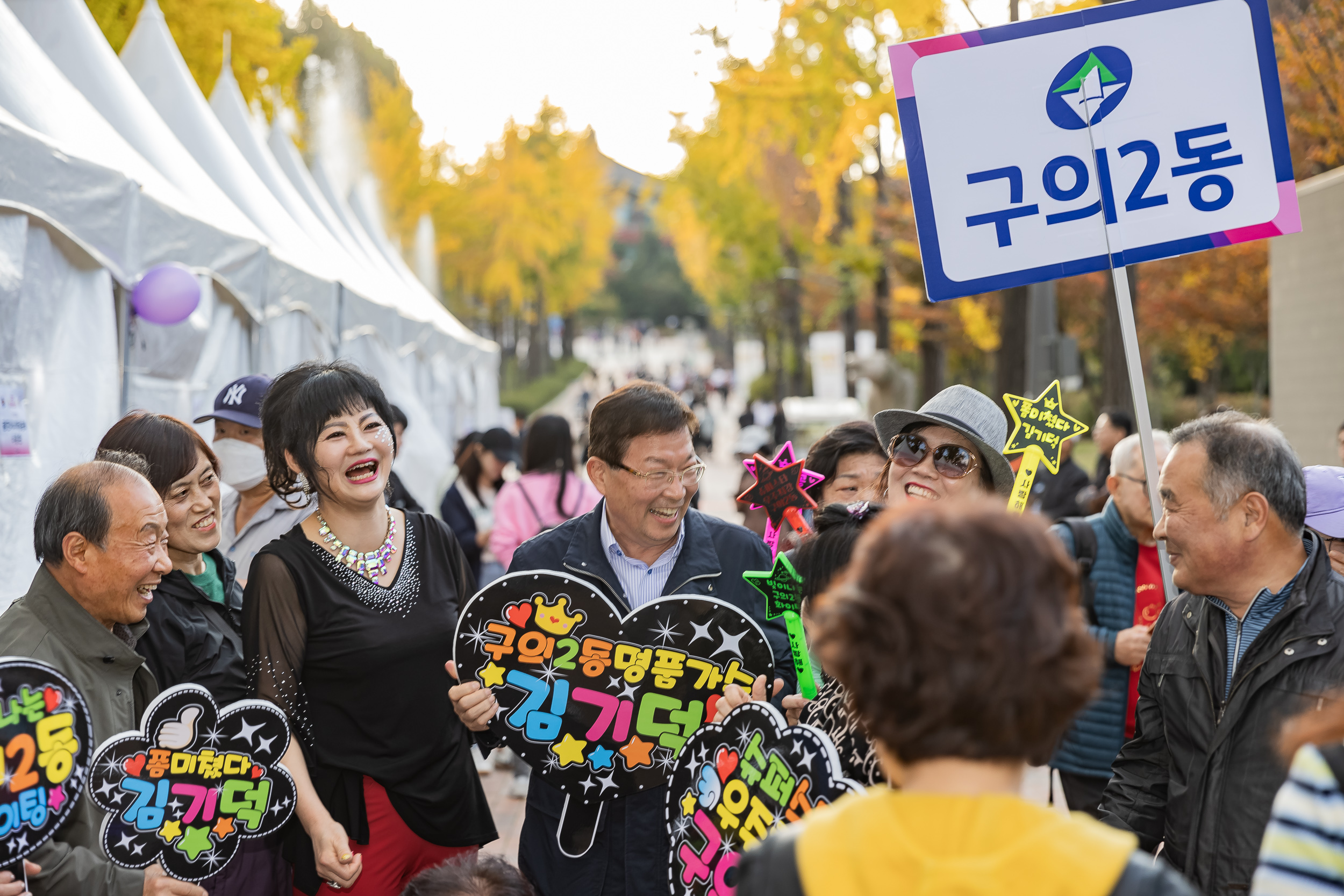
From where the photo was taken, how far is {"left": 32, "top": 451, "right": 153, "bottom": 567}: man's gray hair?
8.65 ft

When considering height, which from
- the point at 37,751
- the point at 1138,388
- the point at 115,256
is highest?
the point at 115,256

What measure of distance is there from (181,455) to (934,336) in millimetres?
23482

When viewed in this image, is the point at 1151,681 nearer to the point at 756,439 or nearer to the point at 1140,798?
the point at 1140,798

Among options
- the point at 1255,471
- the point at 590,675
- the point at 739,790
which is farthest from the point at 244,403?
the point at 1255,471

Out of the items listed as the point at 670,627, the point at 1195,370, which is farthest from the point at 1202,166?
the point at 1195,370

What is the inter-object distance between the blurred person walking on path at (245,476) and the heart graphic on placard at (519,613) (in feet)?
6.42

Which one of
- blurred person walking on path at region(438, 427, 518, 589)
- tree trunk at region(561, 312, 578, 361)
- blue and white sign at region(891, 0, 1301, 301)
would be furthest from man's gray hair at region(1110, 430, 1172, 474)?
tree trunk at region(561, 312, 578, 361)

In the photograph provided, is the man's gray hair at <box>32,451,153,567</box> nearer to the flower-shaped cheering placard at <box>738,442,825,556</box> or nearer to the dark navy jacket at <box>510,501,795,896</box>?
the dark navy jacket at <box>510,501,795,896</box>

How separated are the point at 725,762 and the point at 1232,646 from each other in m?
1.25

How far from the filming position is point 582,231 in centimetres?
5012

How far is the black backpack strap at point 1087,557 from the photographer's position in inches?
170

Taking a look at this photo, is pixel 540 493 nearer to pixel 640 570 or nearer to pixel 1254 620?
pixel 640 570

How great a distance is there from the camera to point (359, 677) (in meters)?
2.92

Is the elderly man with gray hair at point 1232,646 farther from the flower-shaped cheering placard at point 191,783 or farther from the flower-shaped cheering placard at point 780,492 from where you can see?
the flower-shaped cheering placard at point 191,783
